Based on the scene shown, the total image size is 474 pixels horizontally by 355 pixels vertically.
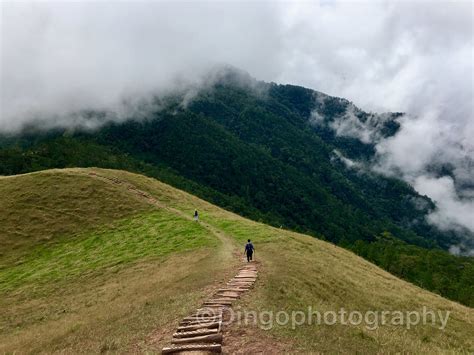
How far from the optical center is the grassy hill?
2250 cm

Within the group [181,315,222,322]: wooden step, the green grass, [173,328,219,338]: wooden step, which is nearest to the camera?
[173,328,219,338]: wooden step

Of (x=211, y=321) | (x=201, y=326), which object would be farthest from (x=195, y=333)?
(x=211, y=321)

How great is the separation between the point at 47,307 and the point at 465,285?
482 ft

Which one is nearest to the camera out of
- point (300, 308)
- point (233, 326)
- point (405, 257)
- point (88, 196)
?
point (233, 326)

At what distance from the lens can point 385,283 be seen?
149ft

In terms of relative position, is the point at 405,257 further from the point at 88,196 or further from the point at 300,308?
the point at 300,308

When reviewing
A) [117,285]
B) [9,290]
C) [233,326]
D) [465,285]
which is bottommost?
[465,285]

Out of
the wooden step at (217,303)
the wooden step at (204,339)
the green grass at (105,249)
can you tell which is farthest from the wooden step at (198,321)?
the green grass at (105,249)

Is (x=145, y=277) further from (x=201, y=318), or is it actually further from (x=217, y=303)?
(x=201, y=318)

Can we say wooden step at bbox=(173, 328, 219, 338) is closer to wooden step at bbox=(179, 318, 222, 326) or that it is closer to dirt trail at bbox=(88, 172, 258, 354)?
dirt trail at bbox=(88, 172, 258, 354)

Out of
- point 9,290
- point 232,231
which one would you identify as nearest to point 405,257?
point 232,231

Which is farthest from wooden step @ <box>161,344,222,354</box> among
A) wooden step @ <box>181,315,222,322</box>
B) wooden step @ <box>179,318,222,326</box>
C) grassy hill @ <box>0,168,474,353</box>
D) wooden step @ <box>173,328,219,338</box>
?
wooden step @ <box>181,315,222,322</box>
